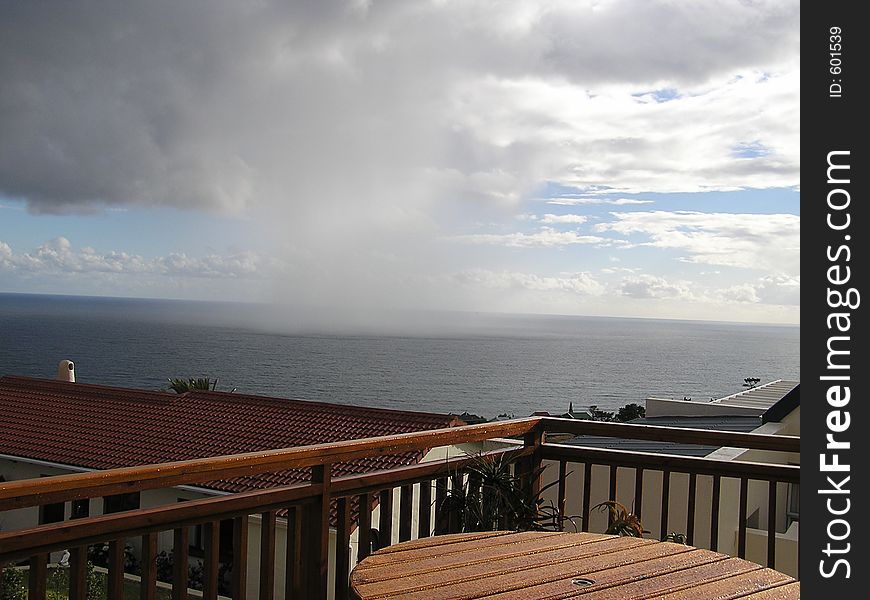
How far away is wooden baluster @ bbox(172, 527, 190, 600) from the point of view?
243 centimetres

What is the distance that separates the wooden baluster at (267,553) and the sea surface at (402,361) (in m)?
51.2

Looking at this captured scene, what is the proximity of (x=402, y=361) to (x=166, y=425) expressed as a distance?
190ft

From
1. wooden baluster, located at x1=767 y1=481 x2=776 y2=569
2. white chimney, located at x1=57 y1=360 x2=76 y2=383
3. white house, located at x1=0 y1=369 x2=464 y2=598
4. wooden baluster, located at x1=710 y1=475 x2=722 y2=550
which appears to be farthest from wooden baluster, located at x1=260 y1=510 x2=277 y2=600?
white chimney, located at x1=57 y1=360 x2=76 y2=383

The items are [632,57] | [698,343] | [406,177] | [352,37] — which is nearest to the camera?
[632,57]

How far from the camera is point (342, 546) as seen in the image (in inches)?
116

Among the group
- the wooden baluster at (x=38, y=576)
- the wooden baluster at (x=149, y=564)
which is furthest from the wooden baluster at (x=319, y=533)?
the wooden baluster at (x=38, y=576)

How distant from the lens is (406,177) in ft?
226

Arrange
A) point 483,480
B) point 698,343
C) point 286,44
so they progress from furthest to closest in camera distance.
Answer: point 698,343 → point 286,44 → point 483,480

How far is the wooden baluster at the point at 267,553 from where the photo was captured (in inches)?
105

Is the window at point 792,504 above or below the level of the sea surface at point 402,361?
above

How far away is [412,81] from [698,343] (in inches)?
2705

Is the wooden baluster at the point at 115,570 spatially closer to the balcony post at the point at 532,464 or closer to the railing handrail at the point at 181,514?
the railing handrail at the point at 181,514
